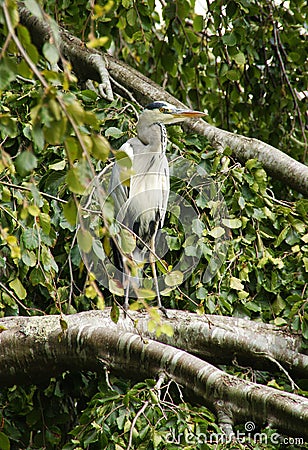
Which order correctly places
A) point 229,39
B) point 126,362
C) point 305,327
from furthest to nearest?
point 229,39, point 305,327, point 126,362

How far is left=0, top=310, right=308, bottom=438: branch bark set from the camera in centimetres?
171

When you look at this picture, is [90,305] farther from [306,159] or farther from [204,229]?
[306,159]

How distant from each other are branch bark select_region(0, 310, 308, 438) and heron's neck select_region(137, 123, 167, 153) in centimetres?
52

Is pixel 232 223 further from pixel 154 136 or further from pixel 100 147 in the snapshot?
pixel 100 147

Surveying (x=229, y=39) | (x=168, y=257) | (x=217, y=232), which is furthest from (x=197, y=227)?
(x=229, y=39)

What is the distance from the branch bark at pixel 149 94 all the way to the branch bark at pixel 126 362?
0.77 m

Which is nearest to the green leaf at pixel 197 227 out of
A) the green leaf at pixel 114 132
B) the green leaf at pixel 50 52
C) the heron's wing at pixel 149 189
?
the heron's wing at pixel 149 189

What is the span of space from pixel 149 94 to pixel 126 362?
133 cm

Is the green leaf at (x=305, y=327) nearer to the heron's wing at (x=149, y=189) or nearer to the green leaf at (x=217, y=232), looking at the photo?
the green leaf at (x=217, y=232)

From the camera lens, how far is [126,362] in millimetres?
1900

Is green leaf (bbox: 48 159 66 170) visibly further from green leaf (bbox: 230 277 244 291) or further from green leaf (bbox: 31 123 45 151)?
green leaf (bbox: 31 123 45 151)

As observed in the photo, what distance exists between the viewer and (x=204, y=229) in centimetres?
233

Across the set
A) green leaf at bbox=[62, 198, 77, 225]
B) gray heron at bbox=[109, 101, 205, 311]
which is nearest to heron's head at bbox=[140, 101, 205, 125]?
gray heron at bbox=[109, 101, 205, 311]

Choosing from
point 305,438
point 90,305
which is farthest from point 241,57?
point 305,438
